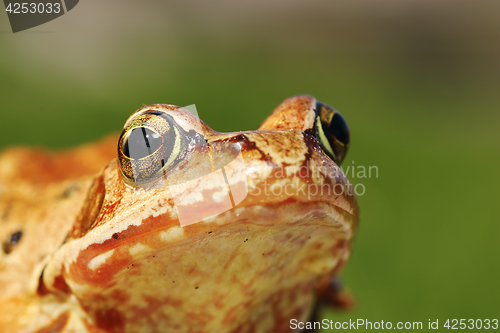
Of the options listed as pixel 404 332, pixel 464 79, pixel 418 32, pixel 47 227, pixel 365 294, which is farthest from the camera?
pixel 418 32

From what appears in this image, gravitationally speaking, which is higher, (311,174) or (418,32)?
(311,174)

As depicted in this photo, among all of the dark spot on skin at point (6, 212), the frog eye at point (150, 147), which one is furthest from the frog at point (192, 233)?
the dark spot on skin at point (6, 212)

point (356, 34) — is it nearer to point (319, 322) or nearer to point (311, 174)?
point (319, 322)

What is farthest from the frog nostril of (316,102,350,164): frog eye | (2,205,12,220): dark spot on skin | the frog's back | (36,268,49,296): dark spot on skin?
(316,102,350,164): frog eye

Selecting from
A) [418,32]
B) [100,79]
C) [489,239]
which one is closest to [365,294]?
[489,239]

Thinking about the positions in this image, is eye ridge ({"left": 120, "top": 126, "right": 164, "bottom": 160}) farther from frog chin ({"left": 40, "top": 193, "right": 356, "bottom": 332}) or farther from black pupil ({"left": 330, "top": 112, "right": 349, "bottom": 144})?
black pupil ({"left": 330, "top": 112, "right": 349, "bottom": 144})

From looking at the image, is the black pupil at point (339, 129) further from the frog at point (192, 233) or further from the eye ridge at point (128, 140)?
the eye ridge at point (128, 140)

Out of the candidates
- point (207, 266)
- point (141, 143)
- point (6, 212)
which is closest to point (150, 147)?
point (141, 143)
